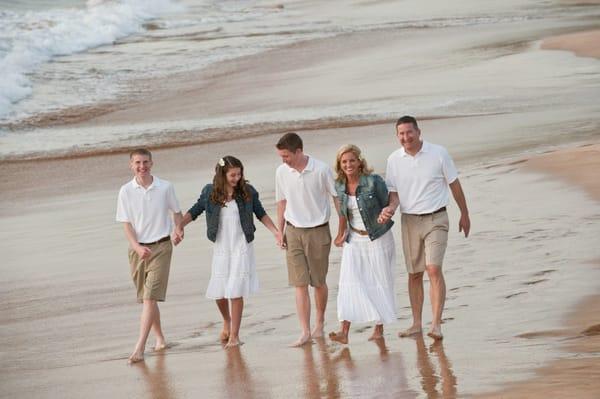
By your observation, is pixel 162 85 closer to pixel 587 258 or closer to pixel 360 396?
pixel 587 258

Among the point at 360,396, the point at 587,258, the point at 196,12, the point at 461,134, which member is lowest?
the point at 360,396

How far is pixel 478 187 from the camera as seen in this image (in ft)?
46.8

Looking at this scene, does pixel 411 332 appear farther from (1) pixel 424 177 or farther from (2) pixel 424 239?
(1) pixel 424 177

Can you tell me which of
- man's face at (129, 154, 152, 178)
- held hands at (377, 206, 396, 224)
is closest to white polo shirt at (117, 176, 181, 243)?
man's face at (129, 154, 152, 178)

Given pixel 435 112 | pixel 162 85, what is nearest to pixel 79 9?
pixel 162 85

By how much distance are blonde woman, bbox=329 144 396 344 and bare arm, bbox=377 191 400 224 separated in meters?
0.08

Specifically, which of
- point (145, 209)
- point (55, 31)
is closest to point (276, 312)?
point (145, 209)

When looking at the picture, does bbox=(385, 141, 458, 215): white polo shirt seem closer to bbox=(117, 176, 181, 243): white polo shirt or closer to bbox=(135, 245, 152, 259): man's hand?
bbox=(117, 176, 181, 243): white polo shirt

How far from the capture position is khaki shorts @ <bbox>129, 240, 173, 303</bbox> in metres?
9.66

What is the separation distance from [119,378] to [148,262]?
3.66ft

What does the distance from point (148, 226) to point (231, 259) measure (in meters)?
0.65

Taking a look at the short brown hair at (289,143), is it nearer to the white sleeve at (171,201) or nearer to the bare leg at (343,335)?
the white sleeve at (171,201)

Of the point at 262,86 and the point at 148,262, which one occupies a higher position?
the point at 262,86

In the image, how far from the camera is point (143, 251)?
9609 millimetres
